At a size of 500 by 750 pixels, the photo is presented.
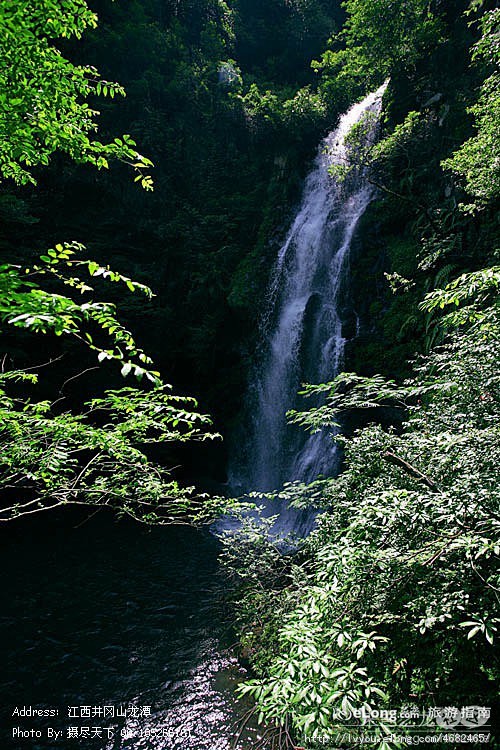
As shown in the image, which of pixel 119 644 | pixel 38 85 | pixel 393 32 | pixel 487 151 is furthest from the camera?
pixel 393 32

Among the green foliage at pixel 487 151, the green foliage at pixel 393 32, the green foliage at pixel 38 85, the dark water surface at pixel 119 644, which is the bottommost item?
the dark water surface at pixel 119 644

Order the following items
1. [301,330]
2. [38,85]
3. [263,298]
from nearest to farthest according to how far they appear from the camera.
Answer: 1. [38,85]
2. [301,330]
3. [263,298]

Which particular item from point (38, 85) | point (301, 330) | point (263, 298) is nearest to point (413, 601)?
point (38, 85)

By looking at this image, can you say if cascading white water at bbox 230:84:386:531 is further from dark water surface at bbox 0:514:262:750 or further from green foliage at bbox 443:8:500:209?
green foliage at bbox 443:8:500:209

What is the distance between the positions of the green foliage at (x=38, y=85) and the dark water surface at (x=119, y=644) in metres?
5.78

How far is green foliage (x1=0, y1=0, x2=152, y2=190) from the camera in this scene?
2.08 metres

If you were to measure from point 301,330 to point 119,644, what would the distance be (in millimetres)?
8697

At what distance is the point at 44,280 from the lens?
1307 centimetres

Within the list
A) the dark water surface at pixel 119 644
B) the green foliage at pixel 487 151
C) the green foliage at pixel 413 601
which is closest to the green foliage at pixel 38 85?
the green foliage at pixel 413 601

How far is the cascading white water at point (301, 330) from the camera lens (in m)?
11.0

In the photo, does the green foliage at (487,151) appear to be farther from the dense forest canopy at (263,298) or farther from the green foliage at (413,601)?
the green foliage at (413,601)

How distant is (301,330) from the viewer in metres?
11.7

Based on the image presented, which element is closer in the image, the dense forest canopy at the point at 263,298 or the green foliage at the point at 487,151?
the dense forest canopy at the point at 263,298

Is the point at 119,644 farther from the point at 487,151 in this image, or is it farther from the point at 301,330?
the point at 487,151
